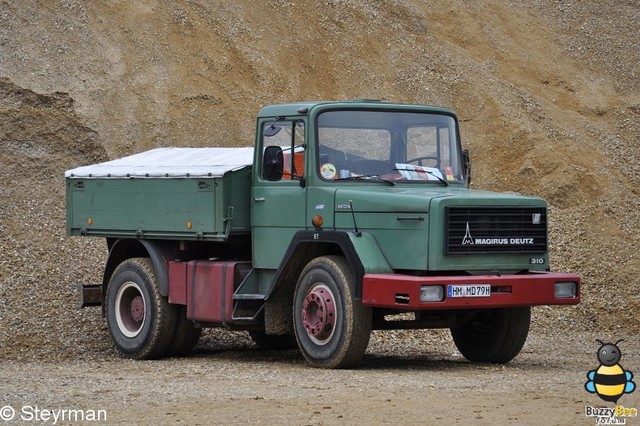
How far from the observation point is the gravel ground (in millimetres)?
15109

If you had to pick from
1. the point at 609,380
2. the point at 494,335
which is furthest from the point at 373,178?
the point at 609,380

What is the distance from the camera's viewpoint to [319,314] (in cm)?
1352

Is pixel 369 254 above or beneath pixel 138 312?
above

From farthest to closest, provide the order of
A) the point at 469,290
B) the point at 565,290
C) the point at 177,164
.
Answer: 1. the point at 177,164
2. the point at 565,290
3. the point at 469,290

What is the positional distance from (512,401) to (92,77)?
17.6 metres

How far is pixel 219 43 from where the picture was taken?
28.2 meters

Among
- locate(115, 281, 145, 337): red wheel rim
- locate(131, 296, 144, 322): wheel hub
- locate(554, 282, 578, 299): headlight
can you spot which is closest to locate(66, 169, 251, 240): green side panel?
locate(115, 281, 145, 337): red wheel rim

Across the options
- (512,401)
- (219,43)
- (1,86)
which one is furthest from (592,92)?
(512,401)

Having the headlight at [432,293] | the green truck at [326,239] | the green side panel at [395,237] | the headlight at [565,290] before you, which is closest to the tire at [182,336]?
the green truck at [326,239]

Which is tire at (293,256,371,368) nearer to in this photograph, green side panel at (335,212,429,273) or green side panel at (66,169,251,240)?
green side panel at (335,212,429,273)

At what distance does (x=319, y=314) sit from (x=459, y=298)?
1622mm

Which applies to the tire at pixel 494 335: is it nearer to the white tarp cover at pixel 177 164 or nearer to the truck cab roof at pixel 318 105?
the truck cab roof at pixel 318 105

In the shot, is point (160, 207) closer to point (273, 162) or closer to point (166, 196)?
point (166, 196)

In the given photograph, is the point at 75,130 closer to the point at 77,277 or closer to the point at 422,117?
the point at 77,277
